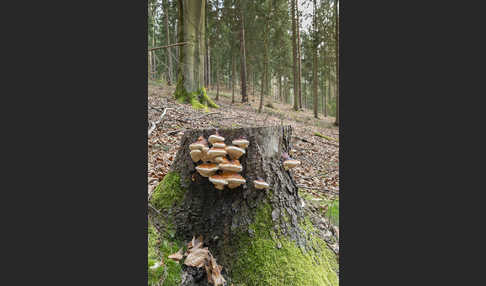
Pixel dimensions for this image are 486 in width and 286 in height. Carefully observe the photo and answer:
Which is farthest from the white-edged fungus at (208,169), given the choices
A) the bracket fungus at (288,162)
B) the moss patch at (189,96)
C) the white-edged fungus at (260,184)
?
the moss patch at (189,96)

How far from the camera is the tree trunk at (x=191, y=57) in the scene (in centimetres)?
289

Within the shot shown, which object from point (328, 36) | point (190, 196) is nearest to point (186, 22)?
point (190, 196)

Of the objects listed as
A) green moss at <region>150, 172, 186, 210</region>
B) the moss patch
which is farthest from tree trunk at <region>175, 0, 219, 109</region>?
green moss at <region>150, 172, 186, 210</region>

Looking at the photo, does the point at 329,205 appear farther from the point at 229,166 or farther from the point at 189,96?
the point at 189,96

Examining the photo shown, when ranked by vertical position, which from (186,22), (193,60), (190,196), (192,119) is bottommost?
(190,196)

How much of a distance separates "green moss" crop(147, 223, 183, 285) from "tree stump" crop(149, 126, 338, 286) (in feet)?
0.06

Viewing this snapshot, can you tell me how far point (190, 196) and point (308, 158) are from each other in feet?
8.49

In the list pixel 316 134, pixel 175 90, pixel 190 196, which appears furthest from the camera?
pixel 316 134

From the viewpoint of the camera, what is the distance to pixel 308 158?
3795mm

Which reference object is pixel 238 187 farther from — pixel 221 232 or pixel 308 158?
pixel 308 158

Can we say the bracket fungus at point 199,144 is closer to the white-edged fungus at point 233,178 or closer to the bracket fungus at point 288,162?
the white-edged fungus at point 233,178

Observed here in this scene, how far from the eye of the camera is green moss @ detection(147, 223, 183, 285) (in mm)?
1376

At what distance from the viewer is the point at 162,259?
145cm

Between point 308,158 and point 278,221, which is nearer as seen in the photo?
point 278,221
